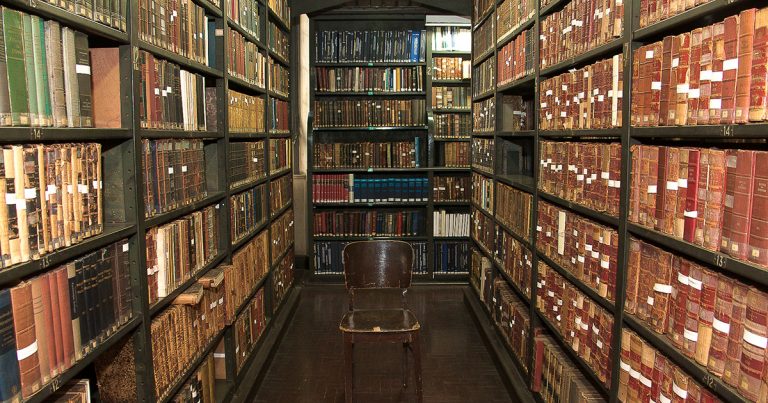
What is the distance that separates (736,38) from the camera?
4.58ft

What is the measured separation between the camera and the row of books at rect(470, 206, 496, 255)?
14.4 feet

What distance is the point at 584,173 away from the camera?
7.97 ft

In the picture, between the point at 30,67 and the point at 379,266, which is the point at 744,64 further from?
the point at 379,266

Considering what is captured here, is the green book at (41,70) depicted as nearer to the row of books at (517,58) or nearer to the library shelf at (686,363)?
the library shelf at (686,363)

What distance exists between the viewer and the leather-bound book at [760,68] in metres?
1.30

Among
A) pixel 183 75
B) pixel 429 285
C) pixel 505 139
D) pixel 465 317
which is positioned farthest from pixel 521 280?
pixel 429 285

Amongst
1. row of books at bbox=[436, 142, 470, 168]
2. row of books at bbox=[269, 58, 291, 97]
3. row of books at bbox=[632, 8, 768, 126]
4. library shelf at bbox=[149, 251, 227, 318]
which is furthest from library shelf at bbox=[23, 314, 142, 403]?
row of books at bbox=[436, 142, 470, 168]

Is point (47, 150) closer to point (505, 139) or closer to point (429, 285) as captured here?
point (505, 139)

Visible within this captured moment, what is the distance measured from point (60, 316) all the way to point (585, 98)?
81.4 inches

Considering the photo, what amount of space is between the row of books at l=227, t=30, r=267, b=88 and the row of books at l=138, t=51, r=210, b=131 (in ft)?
1.61

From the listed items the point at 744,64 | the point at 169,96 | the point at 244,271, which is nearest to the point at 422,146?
the point at 244,271

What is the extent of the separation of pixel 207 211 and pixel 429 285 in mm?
3553

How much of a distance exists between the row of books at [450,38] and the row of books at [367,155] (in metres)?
1.01

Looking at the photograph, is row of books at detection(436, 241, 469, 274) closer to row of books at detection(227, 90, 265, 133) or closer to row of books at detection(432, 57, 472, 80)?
row of books at detection(432, 57, 472, 80)
